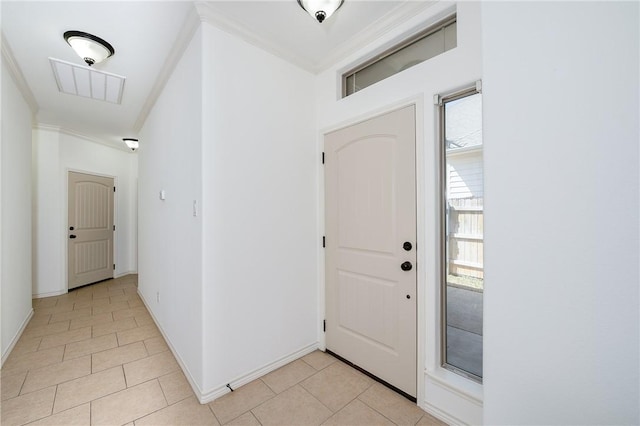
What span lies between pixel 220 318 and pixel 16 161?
3036 mm

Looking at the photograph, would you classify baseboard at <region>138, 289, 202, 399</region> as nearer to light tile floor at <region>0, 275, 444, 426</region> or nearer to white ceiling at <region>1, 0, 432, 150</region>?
light tile floor at <region>0, 275, 444, 426</region>

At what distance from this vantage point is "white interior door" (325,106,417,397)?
1886 mm

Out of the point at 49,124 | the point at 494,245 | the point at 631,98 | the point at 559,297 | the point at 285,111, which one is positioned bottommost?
the point at 559,297

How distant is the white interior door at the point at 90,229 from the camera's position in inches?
179

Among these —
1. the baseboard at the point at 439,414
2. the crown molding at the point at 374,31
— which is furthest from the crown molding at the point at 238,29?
the baseboard at the point at 439,414

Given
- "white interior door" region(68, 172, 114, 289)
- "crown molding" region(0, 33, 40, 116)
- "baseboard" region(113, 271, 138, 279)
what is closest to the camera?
"crown molding" region(0, 33, 40, 116)

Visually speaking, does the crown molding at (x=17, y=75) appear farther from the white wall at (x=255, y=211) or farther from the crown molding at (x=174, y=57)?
the white wall at (x=255, y=211)

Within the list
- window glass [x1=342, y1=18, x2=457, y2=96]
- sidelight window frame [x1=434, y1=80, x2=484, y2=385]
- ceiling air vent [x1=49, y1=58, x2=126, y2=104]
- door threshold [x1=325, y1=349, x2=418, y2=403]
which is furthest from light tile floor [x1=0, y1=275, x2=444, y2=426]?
ceiling air vent [x1=49, y1=58, x2=126, y2=104]

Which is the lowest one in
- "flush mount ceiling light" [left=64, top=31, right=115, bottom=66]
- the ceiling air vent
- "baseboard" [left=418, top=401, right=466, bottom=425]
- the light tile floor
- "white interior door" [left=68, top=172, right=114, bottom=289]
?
the light tile floor

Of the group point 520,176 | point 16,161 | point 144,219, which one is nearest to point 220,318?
point 520,176

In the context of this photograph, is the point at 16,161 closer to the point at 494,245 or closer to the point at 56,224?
the point at 56,224

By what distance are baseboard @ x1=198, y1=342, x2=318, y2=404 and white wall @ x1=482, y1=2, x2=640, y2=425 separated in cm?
177

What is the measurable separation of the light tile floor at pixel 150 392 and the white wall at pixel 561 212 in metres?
1.29

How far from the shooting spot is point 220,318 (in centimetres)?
191
